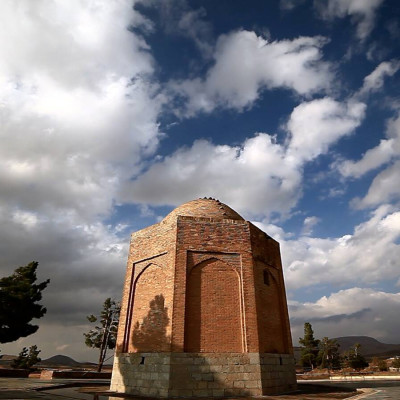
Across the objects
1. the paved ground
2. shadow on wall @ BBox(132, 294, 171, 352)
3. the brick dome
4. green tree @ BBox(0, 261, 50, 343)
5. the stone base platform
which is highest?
the brick dome

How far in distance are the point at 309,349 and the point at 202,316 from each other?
124 ft

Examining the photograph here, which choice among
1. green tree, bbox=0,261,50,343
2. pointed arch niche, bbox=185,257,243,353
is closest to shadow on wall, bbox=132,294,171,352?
pointed arch niche, bbox=185,257,243,353

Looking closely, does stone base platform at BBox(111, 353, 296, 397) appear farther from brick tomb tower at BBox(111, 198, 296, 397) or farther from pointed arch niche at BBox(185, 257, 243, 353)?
pointed arch niche at BBox(185, 257, 243, 353)

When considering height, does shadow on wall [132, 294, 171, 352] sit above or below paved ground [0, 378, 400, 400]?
above

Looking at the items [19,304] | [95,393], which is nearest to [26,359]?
[19,304]

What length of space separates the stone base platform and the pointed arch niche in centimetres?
35

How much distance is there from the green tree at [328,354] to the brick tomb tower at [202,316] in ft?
106

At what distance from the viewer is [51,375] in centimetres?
1850

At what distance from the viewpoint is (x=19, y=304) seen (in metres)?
21.7

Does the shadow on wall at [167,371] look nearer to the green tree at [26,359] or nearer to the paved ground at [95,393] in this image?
the paved ground at [95,393]

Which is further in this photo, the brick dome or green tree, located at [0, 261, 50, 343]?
green tree, located at [0, 261, 50, 343]

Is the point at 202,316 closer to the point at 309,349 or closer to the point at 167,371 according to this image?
the point at 167,371

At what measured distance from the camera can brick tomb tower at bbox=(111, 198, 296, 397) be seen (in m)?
10.0

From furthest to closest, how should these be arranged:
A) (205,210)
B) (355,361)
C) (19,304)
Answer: (355,361) → (19,304) → (205,210)
